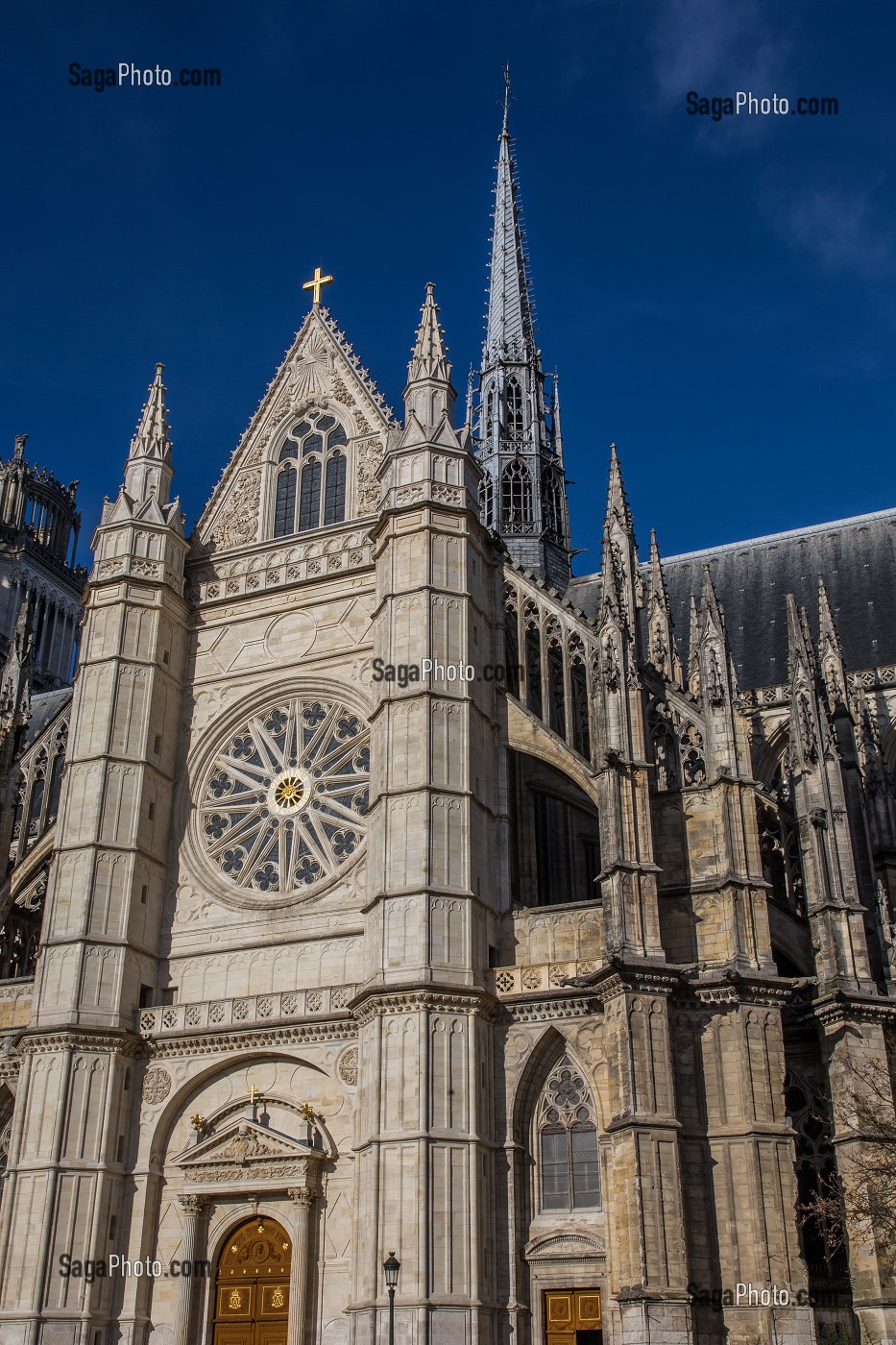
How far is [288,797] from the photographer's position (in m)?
25.9

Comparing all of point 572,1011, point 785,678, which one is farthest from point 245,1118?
point 785,678

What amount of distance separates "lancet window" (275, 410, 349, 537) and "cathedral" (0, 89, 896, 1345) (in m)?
0.09

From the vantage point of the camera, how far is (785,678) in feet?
115

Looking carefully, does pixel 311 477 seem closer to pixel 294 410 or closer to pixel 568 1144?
pixel 294 410

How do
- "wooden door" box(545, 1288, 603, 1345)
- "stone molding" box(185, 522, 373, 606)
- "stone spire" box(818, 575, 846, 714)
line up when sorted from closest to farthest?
"wooden door" box(545, 1288, 603, 1345)
"stone spire" box(818, 575, 846, 714)
"stone molding" box(185, 522, 373, 606)

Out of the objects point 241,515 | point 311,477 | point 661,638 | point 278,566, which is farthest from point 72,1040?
point 661,638

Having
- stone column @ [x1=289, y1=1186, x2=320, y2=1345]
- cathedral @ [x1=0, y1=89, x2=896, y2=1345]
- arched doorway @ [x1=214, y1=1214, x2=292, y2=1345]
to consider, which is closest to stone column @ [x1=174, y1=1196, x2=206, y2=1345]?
cathedral @ [x1=0, y1=89, x2=896, y2=1345]

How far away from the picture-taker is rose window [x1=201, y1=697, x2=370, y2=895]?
82.2ft

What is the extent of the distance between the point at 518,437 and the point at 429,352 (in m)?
14.8

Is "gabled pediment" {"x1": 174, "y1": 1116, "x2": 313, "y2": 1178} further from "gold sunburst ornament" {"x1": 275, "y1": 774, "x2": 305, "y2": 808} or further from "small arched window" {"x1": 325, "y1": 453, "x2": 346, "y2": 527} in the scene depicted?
"small arched window" {"x1": 325, "y1": 453, "x2": 346, "y2": 527}

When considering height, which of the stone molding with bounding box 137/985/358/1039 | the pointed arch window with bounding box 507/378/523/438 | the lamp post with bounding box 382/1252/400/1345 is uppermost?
the pointed arch window with bounding box 507/378/523/438

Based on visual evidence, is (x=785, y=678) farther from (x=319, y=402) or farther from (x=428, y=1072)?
(x=428, y=1072)

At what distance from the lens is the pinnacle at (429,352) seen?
27.3 meters

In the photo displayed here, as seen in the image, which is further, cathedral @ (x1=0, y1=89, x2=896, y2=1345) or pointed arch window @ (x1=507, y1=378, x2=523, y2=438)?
pointed arch window @ (x1=507, y1=378, x2=523, y2=438)
